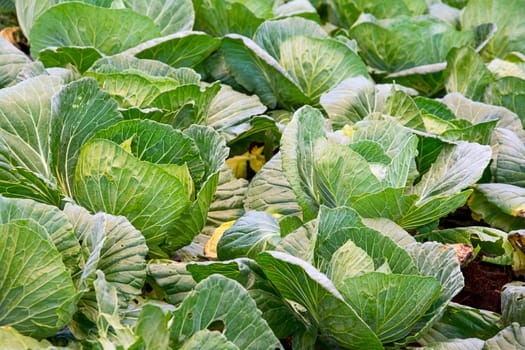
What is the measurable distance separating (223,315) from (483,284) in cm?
101

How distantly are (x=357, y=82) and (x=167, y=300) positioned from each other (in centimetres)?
101

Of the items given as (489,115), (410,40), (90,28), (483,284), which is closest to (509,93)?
(489,115)

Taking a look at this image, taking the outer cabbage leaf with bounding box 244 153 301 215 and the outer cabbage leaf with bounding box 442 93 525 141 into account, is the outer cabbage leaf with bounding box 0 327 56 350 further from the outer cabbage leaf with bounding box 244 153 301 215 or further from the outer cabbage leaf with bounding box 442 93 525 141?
the outer cabbage leaf with bounding box 442 93 525 141

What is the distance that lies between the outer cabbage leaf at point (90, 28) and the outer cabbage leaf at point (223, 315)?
1.30m

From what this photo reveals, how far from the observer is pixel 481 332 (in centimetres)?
178

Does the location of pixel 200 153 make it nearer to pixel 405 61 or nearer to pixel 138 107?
pixel 138 107

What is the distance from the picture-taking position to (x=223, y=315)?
4.51 feet

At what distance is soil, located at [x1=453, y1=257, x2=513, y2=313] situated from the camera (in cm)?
205

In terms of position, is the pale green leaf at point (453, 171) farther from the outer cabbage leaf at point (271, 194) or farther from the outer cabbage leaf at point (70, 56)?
the outer cabbage leaf at point (70, 56)

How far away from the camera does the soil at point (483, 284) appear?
205 centimetres

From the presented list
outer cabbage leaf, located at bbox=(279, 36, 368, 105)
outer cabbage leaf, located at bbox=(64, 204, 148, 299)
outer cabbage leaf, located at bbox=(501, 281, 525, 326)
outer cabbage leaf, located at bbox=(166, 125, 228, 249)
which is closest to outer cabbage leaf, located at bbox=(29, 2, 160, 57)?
outer cabbage leaf, located at bbox=(279, 36, 368, 105)

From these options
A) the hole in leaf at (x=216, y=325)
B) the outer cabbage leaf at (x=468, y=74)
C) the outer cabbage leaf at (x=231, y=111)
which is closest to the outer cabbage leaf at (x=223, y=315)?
the hole in leaf at (x=216, y=325)

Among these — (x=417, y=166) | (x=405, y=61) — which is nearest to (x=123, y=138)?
(x=417, y=166)

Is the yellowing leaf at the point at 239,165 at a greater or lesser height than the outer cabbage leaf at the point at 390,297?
lesser
